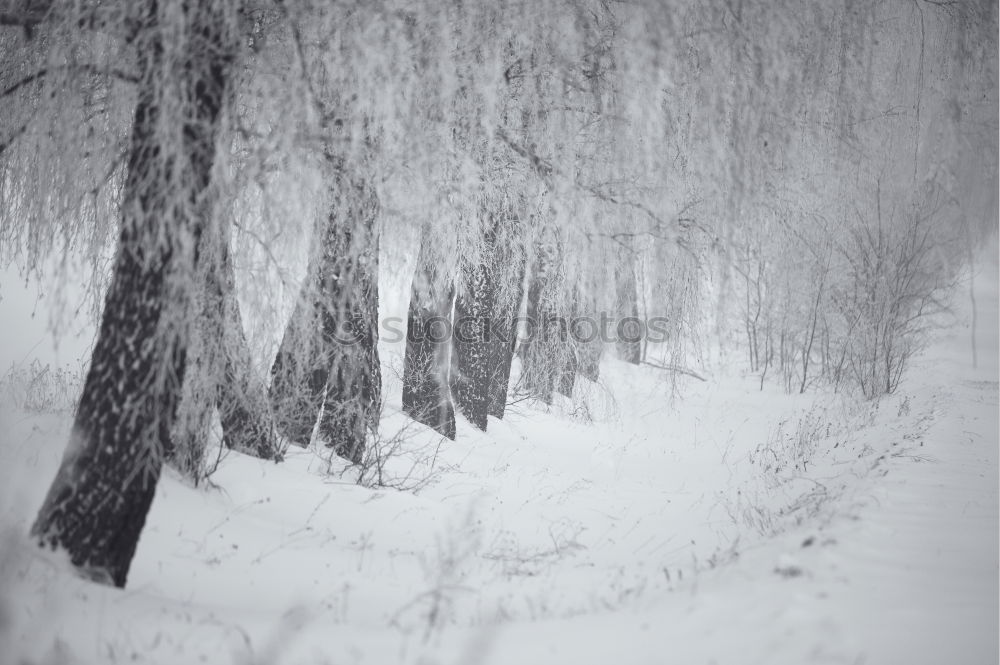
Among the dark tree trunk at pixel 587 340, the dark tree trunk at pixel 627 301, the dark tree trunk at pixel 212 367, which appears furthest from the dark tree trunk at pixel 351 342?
the dark tree trunk at pixel 587 340

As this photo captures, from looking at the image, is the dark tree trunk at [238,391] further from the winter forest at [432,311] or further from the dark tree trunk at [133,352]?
the dark tree trunk at [133,352]

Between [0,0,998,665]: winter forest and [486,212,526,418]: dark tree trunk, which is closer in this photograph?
[0,0,998,665]: winter forest

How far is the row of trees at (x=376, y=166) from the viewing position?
128 inches

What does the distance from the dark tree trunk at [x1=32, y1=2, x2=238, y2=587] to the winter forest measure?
0.06ft

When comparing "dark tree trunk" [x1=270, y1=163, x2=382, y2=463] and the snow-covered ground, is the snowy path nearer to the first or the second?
the snow-covered ground

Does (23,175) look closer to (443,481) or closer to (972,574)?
(443,481)

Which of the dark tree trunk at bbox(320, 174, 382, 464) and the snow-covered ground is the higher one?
the dark tree trunk at bbox(320, 174, 382, 464)

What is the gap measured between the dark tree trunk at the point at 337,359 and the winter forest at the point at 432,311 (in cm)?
4

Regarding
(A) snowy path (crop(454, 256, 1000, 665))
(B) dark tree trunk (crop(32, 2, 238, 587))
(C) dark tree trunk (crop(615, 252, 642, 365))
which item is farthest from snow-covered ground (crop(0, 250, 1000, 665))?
(C) dark tree trunk (crop(615, 252, 642, 365))

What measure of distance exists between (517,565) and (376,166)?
2.96 m

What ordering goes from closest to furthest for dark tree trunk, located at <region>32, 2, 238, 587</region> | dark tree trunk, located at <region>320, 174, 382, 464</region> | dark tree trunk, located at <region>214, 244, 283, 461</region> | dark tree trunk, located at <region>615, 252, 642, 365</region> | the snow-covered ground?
the snow-covered ground
dark tree trunk, located at <region>32, 2, 238, 587</region>
dark tree trunk, located at <region>214, 244, 283, 461</region>
dark tree trunk, located at <region>320, 174, 382, 464</region>
dark tree trunk, located at <region>615, 252, 642, 365</region>

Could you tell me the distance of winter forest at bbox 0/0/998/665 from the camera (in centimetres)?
309

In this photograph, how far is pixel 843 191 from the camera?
27.5ft

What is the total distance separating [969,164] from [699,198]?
2.23 metres
